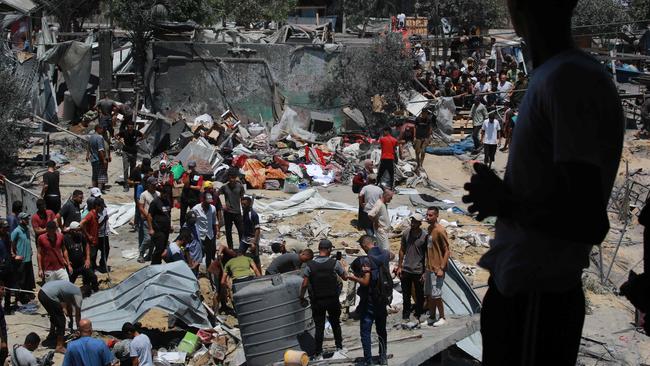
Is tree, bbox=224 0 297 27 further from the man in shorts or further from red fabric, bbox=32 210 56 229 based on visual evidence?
the man in shorts

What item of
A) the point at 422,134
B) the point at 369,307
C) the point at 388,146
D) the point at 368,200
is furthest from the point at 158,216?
the point at 422,134

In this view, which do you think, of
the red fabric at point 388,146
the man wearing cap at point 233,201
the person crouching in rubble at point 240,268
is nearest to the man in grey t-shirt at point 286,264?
the person crouching in rubble at point 240,268

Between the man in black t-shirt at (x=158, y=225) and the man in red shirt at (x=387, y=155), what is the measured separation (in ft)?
18.3

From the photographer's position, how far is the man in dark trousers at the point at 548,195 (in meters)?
2.20

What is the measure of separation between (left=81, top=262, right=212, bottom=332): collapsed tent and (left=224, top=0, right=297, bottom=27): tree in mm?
26325

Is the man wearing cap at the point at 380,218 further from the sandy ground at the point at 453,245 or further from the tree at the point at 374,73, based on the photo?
the tree at the point at 374,73

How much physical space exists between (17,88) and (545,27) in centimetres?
1954

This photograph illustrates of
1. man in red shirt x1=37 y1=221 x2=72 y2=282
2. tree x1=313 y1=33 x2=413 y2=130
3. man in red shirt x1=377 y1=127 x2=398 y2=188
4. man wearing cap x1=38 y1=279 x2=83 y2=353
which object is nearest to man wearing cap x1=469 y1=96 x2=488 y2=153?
tree x1=313 y1=33 x2=413 y2=130

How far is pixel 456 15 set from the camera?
33.4 m

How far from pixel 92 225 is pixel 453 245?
621 cm

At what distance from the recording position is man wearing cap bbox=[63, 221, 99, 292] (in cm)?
1241

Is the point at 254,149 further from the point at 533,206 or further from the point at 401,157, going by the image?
the point at 533,206

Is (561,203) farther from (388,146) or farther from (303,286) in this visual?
(388,146)

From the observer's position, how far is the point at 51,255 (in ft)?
38.8
